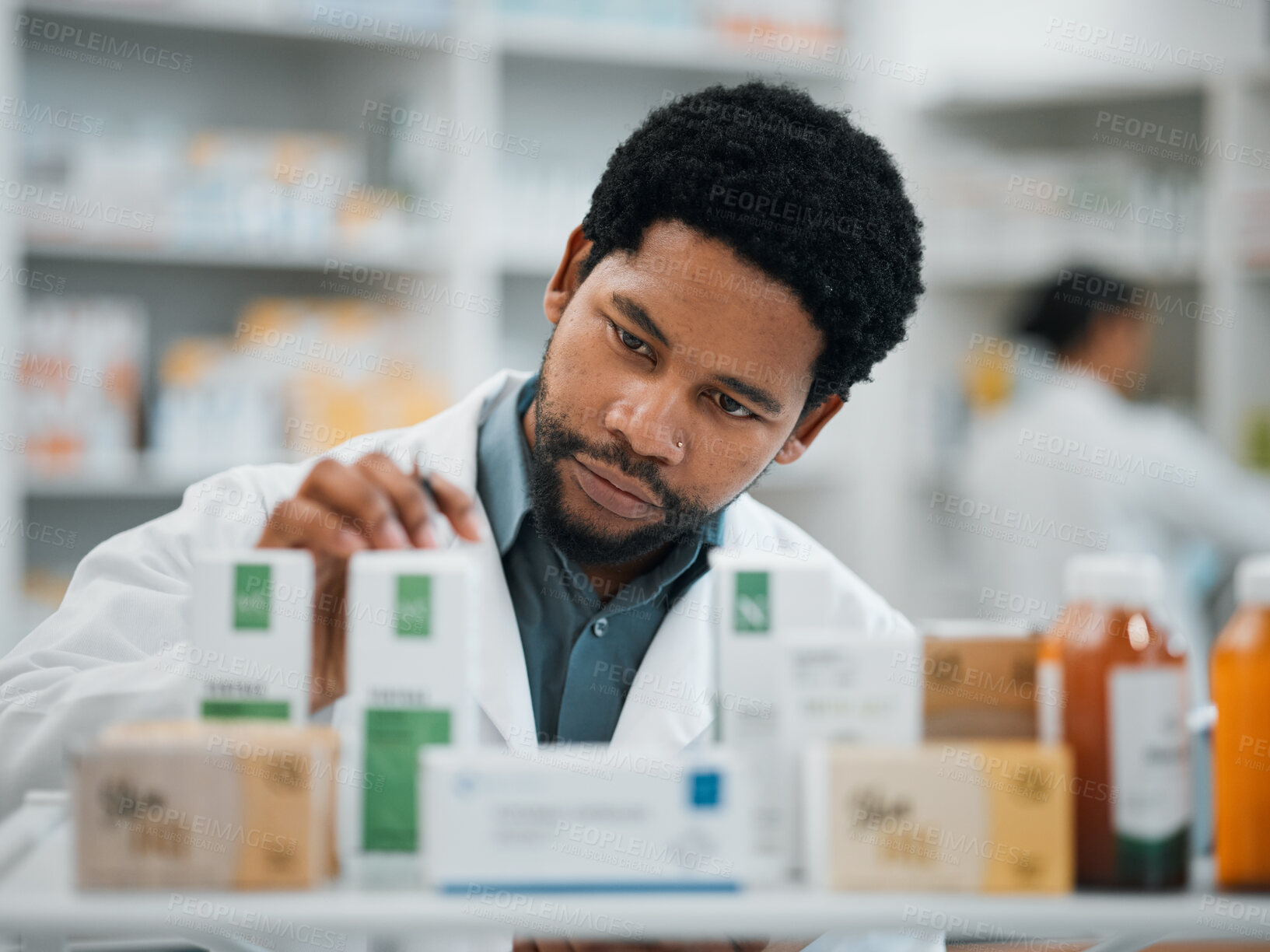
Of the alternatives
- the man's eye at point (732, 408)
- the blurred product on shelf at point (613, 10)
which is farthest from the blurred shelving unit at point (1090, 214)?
the man's eye at point (732, 408)

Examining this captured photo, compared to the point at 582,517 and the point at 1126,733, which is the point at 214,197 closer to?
the point at 582,517

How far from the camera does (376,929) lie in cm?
71

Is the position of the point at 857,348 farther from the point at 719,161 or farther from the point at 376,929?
the point at 376,929

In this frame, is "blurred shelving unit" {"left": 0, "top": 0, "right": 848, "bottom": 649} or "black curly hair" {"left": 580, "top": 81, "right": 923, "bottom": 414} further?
"blurred shelving unit" {"left": 0, "top": 0, "right": 848, "bottom": 649}

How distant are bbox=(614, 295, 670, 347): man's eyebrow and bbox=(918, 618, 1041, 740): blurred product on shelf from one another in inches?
20.0

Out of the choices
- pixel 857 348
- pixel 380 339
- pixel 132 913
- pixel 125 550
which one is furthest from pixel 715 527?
pixel 380 339

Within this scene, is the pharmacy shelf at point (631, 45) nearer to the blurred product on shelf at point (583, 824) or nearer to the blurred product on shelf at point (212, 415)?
the blurred product on shelf at point (212, 415)

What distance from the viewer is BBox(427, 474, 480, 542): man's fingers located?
847 mm

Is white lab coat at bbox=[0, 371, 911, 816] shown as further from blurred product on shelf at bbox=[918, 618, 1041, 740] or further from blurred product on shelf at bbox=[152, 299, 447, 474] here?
blurred product on shelf at bbox=[152, 299, 447, 474]

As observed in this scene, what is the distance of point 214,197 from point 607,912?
2376 millimetres

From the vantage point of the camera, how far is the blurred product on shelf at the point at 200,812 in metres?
0.73

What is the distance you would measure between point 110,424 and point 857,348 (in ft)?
6.34

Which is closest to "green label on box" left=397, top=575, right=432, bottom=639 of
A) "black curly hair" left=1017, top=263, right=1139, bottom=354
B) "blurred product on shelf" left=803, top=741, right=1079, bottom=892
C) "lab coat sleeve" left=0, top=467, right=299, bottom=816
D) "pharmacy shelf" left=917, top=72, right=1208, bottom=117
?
"lab coat sleeve" left=0, top=467, right=299, bottom=816

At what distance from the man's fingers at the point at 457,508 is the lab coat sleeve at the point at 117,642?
202 mm
